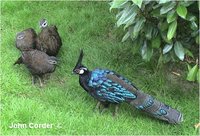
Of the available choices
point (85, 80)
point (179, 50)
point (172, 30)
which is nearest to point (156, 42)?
point (179, 50)

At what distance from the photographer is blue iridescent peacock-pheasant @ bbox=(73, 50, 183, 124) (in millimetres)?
3963

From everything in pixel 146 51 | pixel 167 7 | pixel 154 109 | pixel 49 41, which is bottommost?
pixel 154 109

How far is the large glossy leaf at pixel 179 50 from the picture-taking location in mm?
3786

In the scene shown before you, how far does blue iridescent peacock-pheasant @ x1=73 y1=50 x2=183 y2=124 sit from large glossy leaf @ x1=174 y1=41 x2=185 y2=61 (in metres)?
0.52

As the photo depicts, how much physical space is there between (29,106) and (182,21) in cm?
167

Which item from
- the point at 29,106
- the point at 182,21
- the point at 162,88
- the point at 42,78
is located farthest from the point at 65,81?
the point at 182,21

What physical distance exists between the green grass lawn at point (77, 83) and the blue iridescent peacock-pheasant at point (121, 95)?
138 millimetres

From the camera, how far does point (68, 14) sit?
5.58 metres

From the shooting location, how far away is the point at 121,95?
3.96 meters

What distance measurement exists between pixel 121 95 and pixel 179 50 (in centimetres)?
68

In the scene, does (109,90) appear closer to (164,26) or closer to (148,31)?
(148,31)

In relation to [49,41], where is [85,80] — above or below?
below

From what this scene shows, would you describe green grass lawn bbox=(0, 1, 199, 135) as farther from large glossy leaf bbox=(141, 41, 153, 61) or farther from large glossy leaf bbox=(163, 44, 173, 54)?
large glossy leaf bbox=(163, 44, 173, 54)

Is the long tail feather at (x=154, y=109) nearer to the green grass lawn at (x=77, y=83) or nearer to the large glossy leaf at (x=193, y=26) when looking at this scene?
the green grass lawn at (x=77, y=83)
